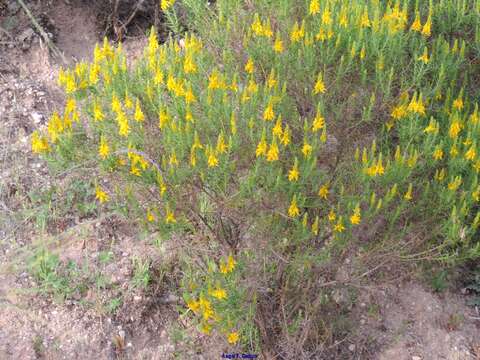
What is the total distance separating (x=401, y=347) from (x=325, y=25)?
1.95 m

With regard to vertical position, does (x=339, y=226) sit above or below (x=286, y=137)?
below

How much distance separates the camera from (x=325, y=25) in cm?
292

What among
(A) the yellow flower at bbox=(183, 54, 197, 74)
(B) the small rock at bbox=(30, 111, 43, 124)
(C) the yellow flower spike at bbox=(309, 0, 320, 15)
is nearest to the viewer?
(A) the yellow flower at bbox=(183, 54, 197, 74)

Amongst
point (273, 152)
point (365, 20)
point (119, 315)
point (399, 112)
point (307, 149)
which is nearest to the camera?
point (273, 152)

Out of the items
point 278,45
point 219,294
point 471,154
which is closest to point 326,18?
point 278,45

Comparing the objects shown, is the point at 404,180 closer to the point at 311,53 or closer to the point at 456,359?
the point at 311,53

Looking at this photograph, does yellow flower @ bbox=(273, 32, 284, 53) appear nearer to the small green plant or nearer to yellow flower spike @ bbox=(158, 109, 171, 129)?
yellow flower spike @ bbox=(158, 109, 171, 129)

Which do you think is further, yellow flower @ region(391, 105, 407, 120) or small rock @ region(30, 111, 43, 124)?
small rock @ region(30, 111, 43, 124)

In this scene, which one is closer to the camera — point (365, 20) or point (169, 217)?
point (169, 217)

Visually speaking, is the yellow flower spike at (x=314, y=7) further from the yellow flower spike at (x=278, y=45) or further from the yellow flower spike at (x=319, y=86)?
the yellow flower spike at (x=319, y=86)

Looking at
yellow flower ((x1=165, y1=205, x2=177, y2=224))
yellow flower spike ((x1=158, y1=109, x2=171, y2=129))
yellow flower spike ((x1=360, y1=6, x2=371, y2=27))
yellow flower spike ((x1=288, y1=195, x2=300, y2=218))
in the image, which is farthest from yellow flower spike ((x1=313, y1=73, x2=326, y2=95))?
yellow flower ((x1=165, y1=205, x2=177, y2=224))

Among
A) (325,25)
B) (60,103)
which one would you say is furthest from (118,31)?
(325,25)

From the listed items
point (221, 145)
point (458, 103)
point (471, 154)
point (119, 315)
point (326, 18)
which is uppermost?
point (326, 18)

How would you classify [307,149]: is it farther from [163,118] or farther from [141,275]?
[141,275]
